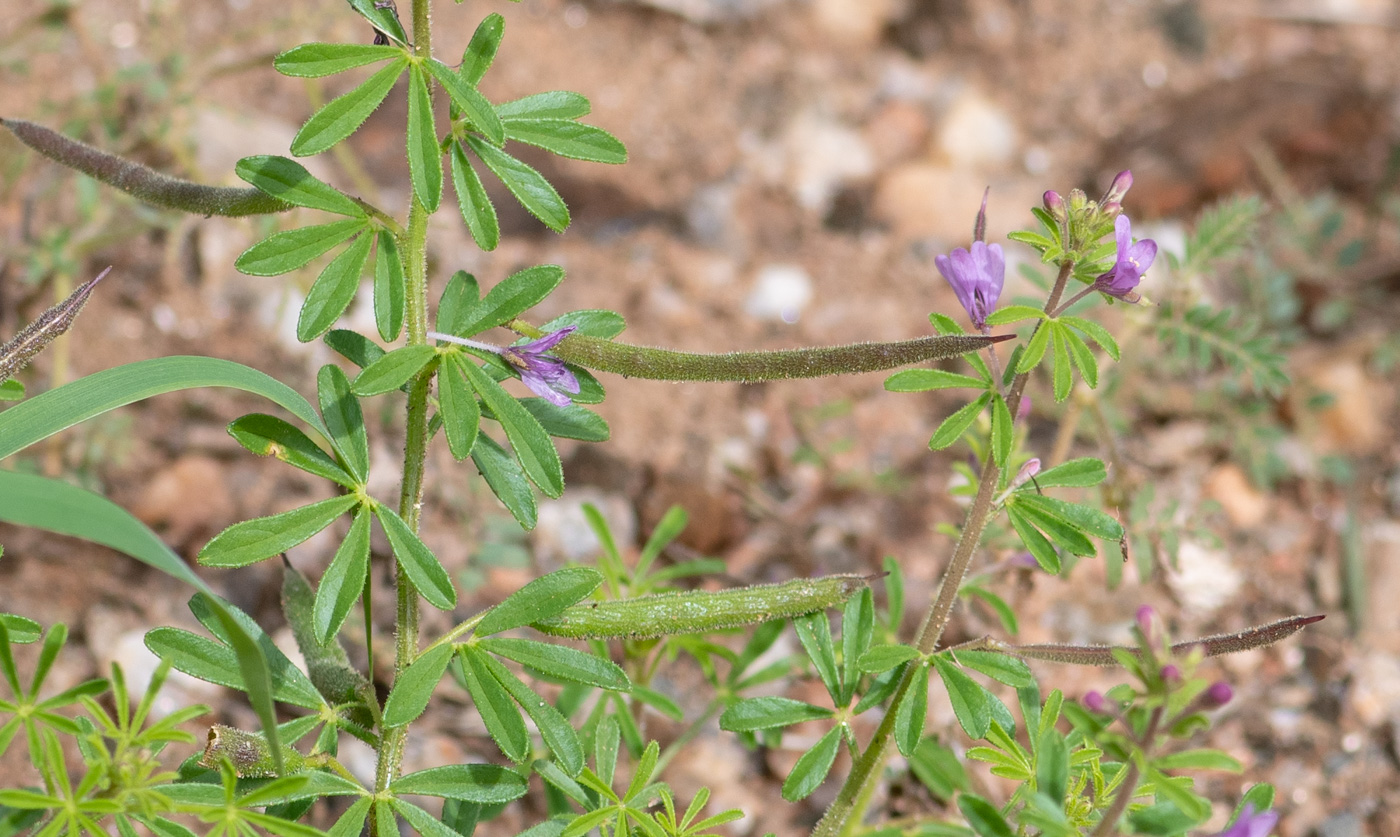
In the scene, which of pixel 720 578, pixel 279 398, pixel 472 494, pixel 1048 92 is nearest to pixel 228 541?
pixel 279 398

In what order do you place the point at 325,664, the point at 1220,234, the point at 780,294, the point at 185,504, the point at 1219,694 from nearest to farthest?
the point at 1219,694 → the point at 325,664 → the point at 1220,234 → the point at 185,504 → the point at 780,294

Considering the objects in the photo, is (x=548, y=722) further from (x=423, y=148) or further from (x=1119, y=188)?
(x=1119, y=188)

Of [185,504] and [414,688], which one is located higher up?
[185,504]

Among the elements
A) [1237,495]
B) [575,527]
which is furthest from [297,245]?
[1237,495]

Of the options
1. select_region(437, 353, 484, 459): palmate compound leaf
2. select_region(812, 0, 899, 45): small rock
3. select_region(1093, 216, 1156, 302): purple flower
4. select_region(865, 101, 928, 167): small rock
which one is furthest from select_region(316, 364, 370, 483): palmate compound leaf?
select_region(812, 0, 899, 45): small rock

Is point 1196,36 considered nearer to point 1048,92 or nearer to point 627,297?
point 1048,92

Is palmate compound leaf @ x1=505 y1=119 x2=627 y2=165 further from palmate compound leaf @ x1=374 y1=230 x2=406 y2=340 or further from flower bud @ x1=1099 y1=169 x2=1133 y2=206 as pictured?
flower bud @ x1=1099 y1=169 x2=1133 y2=206

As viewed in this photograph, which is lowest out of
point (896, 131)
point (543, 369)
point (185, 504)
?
point (543, 369)
